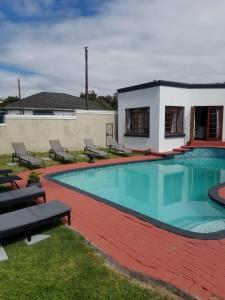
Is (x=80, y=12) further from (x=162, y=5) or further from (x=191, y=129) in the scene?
(x=191, y=129)

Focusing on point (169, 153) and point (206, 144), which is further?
point (206, 144)

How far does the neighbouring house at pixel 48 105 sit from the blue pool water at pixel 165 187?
18303 mm

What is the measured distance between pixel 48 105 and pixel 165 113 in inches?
690

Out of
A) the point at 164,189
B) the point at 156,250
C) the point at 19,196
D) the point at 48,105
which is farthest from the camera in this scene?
the point at 48,105

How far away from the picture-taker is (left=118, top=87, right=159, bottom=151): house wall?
1620 centimetres

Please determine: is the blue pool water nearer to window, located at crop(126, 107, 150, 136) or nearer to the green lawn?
the green lawn

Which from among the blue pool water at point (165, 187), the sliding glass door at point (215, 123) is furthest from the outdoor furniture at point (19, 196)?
the sliding glass door at point (215, 123)

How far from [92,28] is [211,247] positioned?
14359 millimetres

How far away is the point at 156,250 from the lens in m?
4.25

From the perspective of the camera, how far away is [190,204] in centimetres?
800

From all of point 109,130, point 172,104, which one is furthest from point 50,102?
point 172,104

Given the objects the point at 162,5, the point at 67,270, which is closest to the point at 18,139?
the point at 162,5

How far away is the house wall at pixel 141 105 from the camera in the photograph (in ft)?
53.2

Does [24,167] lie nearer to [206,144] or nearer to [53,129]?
[53,129]
